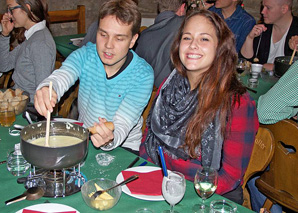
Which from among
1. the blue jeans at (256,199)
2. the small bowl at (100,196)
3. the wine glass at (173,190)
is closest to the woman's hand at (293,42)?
the blue jeans at (256,199)

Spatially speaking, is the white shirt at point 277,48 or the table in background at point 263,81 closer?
the table in background at point 263,81

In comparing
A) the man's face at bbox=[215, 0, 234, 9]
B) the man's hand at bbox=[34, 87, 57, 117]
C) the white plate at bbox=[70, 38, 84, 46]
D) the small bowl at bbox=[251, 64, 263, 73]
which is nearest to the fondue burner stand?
the man's hand at bbox=[34, 87, 57, 117]

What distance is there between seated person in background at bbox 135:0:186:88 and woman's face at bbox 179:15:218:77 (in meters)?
1.32

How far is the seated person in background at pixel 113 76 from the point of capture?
2.07 metres

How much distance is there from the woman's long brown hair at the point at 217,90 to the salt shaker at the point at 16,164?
82cm

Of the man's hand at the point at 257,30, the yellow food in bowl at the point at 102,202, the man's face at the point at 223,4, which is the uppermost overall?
the man's face at the point at 223,4

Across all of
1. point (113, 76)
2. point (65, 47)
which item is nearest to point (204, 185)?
point (113, 76)

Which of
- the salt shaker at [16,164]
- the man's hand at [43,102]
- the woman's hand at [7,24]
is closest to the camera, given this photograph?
the salt shaker at [16,164]

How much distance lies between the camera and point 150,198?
1.49m

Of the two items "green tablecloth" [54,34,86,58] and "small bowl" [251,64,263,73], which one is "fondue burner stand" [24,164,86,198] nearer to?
"small bowl" [251,64,263,73]

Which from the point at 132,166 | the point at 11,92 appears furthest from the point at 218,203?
the point at 11,92

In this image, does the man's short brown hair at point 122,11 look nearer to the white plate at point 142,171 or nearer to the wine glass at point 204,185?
the white plate at point 142,171

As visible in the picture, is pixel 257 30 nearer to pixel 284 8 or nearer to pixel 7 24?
pixel 284 8

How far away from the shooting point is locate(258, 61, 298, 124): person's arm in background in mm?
2303
